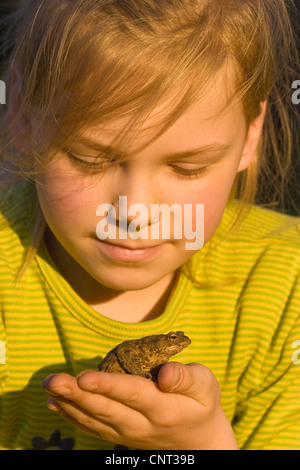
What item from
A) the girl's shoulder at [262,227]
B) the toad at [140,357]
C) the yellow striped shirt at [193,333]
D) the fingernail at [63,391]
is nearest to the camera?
the fingernail at [63,391]

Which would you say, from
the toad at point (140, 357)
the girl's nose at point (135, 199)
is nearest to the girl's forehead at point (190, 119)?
the girl's nose at point (135, 199)

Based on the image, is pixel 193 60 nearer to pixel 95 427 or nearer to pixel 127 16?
pixel 127 16

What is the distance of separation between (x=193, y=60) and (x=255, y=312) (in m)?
0.92

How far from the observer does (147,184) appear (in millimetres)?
1701

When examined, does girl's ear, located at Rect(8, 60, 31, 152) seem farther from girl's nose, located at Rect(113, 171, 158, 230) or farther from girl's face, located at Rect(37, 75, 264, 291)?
girl's nose, located at Rect(113, 171, 158, 230)

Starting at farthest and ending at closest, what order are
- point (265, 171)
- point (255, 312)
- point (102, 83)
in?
point (265, 171) → point (255, 312) → point (102, 83)

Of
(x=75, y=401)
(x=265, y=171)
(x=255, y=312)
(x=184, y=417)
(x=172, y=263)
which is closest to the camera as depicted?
(x=75, y=401)

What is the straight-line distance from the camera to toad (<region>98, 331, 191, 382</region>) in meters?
1.71

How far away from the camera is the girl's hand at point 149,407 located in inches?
61.1

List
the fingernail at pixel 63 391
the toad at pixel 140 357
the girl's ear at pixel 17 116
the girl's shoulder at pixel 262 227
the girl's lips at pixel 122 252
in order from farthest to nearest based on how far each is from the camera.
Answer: the girl's shoulder at pixel 262 227 → the girl's ear at pixel 17 116 → the girl's lips at pixel 122 252 → the toad at pixel 140 357 → the fingernail at pixel 63 391

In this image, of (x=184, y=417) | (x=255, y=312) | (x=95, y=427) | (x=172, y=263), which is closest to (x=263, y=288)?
(x=255, y=312)

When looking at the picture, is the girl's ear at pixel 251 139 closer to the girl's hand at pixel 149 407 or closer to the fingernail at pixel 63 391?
the girl's hand at pixel 149 407
